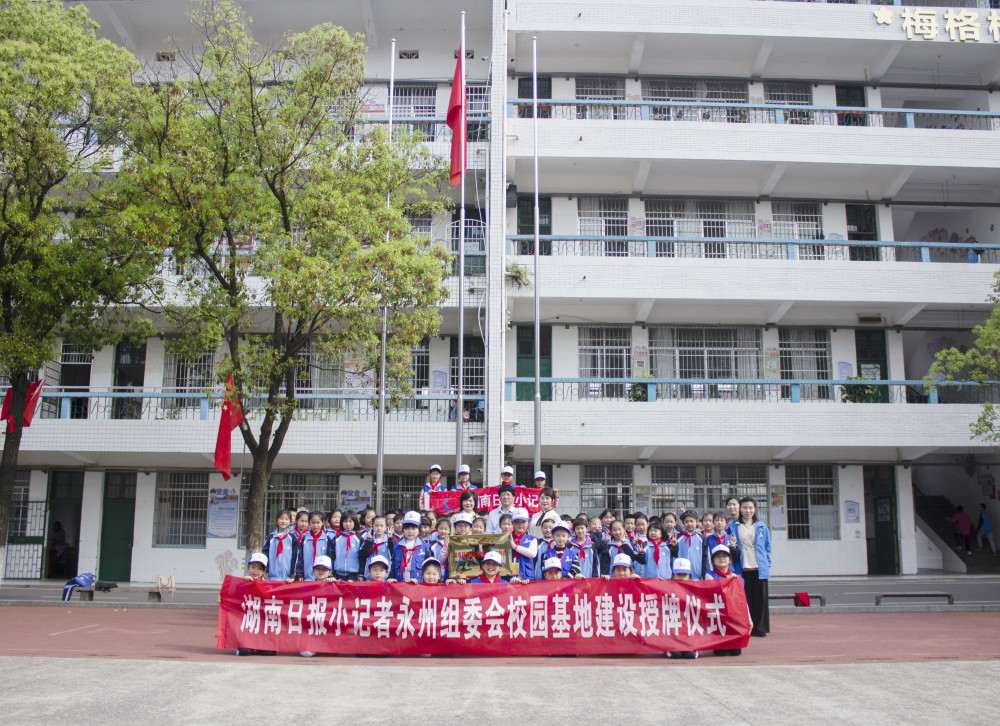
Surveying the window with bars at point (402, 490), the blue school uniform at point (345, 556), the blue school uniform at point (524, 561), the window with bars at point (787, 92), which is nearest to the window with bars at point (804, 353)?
the window with bars at point (787, 92)

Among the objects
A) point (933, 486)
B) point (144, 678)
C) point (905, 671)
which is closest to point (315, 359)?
point (144, 678)

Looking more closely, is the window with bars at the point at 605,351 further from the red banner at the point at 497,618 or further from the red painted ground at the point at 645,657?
the red banner at the point at 497,618

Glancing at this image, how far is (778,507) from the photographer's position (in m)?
19.0

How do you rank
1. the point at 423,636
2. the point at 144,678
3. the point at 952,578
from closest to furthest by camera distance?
the point at 144,678 → the point at 423,636 → the point at 952,578

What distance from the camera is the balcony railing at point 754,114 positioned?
19.3 m

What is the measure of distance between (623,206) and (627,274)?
2.60 meters

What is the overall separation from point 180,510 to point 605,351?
10.8 m

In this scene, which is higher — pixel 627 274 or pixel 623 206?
pixel 623 206

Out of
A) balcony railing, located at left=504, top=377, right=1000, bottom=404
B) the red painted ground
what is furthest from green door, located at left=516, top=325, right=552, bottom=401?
the red painted ground

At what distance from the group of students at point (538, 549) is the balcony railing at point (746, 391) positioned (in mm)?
7510

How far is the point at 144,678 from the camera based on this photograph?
7098 mm

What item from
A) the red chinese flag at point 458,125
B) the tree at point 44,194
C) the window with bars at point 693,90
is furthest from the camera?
the window with bars at point 693,90

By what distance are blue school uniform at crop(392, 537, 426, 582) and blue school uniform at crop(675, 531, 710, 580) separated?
316 cm

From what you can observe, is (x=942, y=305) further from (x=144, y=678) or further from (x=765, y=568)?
(x=144, y=678)
